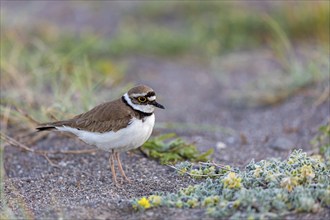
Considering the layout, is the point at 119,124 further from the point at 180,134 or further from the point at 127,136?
the point at 180,134

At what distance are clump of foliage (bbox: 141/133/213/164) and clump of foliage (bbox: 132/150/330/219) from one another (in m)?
1.15

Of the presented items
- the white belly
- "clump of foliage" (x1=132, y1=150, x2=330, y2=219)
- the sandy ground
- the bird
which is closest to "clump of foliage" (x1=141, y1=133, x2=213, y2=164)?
the sandy ground

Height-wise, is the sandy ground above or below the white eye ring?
below

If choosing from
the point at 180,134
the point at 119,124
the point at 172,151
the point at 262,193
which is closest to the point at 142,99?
the point at 119,124

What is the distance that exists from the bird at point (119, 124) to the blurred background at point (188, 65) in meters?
0.81

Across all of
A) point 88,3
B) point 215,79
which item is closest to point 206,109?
point 215,79

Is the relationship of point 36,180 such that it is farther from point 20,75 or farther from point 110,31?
point 110,31

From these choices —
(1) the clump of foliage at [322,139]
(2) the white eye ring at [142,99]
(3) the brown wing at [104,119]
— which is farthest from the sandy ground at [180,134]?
(2) the white eye ring at [142,99]

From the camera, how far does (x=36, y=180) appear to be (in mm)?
5422

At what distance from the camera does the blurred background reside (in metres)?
7.08

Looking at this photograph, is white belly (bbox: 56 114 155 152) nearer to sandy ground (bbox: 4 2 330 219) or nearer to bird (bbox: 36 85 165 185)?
bird (bbox: 36 85 165 185)

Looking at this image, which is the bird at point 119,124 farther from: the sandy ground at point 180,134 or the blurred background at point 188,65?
the blurred background at point 188,65

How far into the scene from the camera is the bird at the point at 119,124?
505cm

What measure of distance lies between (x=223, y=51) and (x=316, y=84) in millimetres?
2919
